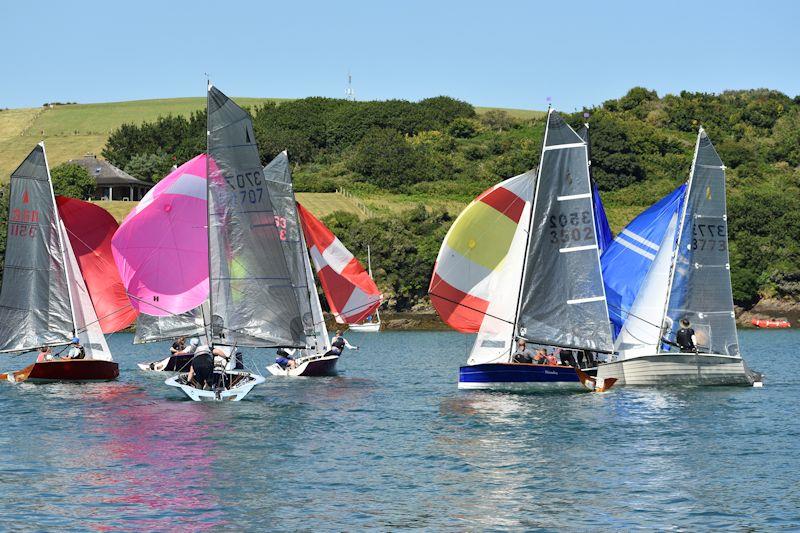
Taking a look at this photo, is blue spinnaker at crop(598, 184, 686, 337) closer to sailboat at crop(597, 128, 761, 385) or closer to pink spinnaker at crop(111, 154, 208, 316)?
sailboat at crop(597, 128, 761, 385)

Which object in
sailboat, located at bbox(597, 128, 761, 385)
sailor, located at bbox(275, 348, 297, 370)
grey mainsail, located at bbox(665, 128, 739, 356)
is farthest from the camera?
sailor, located at bbox(275, 348, 297, 370)

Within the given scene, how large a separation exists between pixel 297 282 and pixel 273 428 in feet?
52.4

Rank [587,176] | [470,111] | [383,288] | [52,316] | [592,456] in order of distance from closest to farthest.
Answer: [592,456] < [587,176] < [52,316] < [383,288] < [470,111]

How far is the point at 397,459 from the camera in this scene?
28.5 meters

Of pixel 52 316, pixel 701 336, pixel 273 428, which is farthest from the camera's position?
pixel 52 316

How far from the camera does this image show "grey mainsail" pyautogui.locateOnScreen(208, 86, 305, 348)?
3766cm

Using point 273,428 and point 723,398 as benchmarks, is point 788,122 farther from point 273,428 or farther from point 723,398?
point 273,428

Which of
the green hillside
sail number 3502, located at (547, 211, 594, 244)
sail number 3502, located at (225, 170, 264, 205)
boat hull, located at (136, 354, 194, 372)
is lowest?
boat hull, located at (136, 354, 194, 372)

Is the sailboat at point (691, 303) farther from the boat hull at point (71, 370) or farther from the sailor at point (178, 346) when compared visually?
the sailor at point (178, 346)

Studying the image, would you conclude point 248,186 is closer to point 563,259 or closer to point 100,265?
point 563,259

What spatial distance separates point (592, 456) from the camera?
1132 inches

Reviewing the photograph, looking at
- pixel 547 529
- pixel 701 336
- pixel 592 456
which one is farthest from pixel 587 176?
pixel 547 529

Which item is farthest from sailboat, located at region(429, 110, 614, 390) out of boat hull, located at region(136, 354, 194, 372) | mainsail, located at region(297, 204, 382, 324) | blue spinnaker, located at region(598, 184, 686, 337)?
boat hull, located at region(136, 354, 194, 372)

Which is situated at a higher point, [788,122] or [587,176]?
[788,122]
